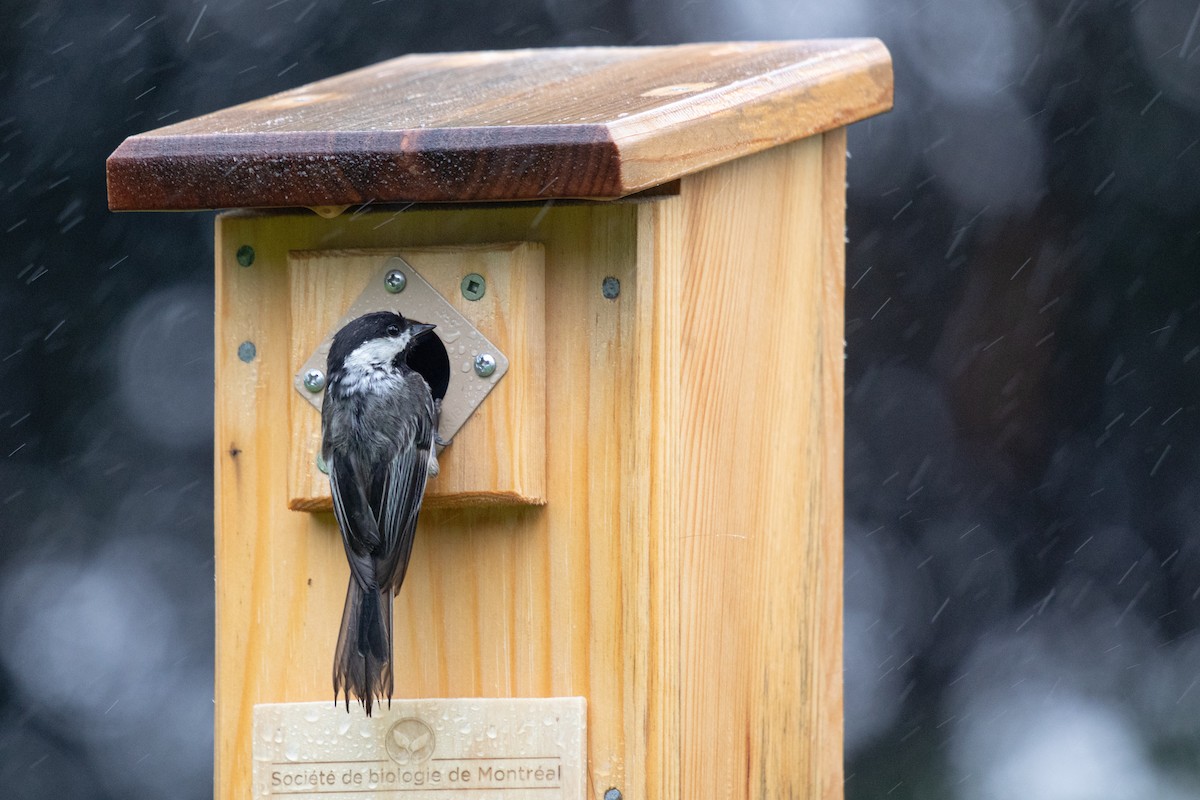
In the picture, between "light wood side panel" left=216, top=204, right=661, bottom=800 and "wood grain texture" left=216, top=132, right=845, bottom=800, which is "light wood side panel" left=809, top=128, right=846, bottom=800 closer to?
"wood grain texture" left=216, top=132, right=845, bottom=800

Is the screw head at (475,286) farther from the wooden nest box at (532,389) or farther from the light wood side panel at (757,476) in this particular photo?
the light wood side panel at (757,476)

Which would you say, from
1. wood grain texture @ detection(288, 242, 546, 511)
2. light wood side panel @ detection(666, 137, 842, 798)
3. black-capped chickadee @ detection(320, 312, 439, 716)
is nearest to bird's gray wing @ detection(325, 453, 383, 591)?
black-capped chickadee @ detection(320, 312, 439, 716)

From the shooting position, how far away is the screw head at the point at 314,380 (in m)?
2.09

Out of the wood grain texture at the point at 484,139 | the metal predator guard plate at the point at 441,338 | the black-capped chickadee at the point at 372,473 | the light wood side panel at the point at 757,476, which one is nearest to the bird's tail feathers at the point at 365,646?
the black-capped chickadee at the point at 372,473

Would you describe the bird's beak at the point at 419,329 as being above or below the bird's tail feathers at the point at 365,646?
above

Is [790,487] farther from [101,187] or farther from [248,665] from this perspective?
[101,187]

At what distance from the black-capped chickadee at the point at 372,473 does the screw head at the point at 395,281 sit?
3.3 inches

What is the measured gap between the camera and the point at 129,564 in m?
4.94

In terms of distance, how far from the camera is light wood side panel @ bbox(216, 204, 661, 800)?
205 cm

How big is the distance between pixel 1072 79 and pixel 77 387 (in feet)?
10.2

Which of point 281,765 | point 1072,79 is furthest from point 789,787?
point 1072,79

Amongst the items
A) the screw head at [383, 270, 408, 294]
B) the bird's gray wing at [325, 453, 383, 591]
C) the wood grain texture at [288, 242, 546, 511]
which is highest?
the screw head at [383, 270, 408, 294]

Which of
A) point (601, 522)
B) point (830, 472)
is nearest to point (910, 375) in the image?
point (830, 472)

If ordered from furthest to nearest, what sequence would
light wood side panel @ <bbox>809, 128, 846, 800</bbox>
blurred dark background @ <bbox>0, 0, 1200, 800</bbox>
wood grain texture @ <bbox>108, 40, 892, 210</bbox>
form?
blurred dark background @ <bbox>0, 0, 1200, 800</bbox> < light wood side panel @ <bbox>809, 128, 846, 800</bbox> < wood grain texture @ <bbox>108, 40, 892, 210</bbox>
